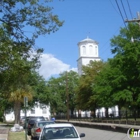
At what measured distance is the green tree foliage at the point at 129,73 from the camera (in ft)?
132

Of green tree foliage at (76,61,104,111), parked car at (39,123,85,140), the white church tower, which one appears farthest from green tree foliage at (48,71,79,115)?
parked car at (39,123,85,140)

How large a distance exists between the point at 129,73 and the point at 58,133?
30.3 metres

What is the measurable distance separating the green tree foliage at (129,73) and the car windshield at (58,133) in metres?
26.8

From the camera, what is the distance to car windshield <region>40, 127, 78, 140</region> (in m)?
13.4

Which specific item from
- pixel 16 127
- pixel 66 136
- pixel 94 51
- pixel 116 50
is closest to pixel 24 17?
pixel 66 136

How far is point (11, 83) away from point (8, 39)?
256cm

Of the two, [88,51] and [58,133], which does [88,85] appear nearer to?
[88,51]

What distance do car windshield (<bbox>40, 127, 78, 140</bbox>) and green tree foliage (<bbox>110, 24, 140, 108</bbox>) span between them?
26834 mm

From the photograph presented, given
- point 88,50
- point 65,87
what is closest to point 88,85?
point 65,87

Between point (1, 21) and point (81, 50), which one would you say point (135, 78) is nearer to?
point (1, 21)

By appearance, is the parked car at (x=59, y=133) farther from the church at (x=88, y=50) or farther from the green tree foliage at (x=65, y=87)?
the church at (x=88, y=50)

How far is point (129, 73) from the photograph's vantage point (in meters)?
42.8

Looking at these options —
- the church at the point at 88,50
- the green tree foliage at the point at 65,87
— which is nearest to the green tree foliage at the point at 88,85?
the green tree foliage at the point at 65,87

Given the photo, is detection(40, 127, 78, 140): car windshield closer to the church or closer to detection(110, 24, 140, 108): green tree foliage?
detection(110, 24, 140, 108): green tree foliage
